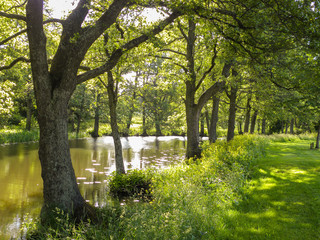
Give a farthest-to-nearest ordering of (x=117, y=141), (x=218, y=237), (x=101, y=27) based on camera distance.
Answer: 1. (x=117, y=141)
2. (x=101, y=27)
3. (x=218, y=237)

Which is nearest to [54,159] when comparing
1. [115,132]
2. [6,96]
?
[115,132]

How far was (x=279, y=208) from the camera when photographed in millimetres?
6703

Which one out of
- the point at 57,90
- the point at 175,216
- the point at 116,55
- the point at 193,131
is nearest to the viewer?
the point at 175,216

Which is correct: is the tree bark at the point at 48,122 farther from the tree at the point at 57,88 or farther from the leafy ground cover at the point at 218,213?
the leafy ground cover at the point at 218,213

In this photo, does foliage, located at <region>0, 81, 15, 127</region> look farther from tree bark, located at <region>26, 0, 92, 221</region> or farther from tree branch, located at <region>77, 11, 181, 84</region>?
tree branch, located at <region>77, 11, 181, 84</region>

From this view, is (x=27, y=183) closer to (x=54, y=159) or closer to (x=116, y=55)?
(x=54, y=159)

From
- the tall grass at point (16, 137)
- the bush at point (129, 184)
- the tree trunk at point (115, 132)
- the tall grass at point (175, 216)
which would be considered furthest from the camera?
the tall grass at point (16, 137)

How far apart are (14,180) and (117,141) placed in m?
5.79

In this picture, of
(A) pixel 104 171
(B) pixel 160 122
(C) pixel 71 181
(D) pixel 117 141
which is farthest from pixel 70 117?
(C) pixel 71 181

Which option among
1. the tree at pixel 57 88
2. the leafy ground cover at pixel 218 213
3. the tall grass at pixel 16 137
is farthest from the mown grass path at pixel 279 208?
the tall grass at pixel 16 137

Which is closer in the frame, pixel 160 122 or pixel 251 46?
pixel 251 46

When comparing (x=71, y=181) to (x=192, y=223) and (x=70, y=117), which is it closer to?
(x=192, y=223)

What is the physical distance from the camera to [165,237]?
4.51 meters

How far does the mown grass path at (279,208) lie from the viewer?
5.43 m
